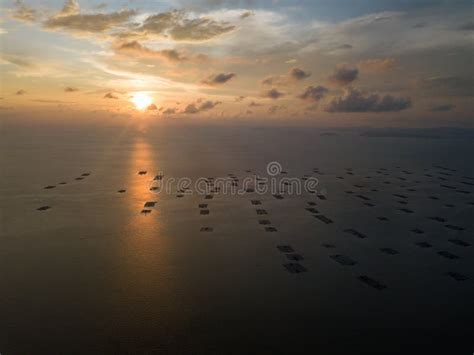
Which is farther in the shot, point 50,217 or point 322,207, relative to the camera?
point 322,207

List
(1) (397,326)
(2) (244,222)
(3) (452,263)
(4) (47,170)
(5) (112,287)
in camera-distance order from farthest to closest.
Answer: (4) (47,170)
(2) (244,222)
(3) (452,263)
(5) (112,287)
(1) (397,326)

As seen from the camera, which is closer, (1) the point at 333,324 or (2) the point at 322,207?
(1) the point at 333,324

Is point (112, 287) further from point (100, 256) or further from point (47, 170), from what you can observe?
point (47, 170)

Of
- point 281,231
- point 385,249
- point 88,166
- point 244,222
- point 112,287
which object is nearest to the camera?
point 112,287

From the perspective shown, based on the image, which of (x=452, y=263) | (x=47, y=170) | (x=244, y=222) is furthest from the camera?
(x=47, y=170)

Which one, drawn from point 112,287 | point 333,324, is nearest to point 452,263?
point 333,324

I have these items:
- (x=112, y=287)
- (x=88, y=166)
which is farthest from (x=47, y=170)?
(x=112, y=287)

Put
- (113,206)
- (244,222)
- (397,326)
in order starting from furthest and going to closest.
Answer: (113,206)
(244,222)
(397,326)

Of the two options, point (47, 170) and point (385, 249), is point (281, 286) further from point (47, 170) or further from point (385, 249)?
point (47, 170)
